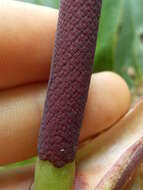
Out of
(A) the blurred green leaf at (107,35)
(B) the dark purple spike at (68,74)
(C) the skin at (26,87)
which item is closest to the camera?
(B) the dark purple spike at (68,74)

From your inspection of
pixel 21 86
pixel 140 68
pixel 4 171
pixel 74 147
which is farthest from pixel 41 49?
pixel 140 68

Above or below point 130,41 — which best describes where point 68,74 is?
above

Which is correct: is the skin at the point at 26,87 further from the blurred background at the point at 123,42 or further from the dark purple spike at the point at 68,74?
the blurred background at the point at 123,42

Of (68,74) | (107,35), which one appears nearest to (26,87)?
(68,74)

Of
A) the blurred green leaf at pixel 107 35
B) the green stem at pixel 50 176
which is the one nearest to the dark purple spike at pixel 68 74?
the green stem at pixel 50 176

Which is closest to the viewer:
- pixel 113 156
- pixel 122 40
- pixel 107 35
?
pixel 113 156

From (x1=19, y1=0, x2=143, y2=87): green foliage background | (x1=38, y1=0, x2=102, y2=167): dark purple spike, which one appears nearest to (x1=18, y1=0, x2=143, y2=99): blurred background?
(x1=19, y1=0, x2=143, y2=87): green foliage background

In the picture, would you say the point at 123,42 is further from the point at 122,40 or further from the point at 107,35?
the point at 107,35
